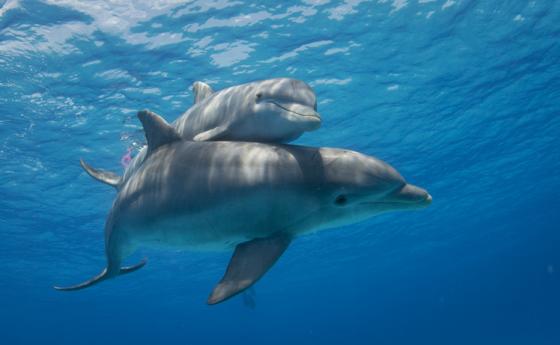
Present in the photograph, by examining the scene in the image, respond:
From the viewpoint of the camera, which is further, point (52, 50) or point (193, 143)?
point (52, 50)

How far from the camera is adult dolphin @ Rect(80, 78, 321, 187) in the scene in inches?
154

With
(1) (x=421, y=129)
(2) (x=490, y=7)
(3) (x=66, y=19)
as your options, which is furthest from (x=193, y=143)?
(1) (x=421, y=129)

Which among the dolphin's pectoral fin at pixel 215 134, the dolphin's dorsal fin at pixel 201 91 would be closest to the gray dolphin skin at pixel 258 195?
the dolphin's pectoral fin at pixel 215 134

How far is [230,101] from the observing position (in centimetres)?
445

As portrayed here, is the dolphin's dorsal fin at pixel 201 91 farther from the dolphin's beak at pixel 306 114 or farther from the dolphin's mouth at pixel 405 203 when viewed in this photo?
the dolphin's mouth at pixel 405 203

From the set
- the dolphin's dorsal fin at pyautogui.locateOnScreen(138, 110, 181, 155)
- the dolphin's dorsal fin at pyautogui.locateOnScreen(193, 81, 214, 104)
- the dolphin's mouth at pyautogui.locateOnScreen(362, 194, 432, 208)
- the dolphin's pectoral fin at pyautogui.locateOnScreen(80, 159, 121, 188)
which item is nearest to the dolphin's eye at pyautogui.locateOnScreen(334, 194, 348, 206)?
the dolphin's mouth at pyautogui.locateOnScreen(362, 194, 432, 208)

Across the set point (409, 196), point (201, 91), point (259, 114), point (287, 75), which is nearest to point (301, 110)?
point (259, 114)

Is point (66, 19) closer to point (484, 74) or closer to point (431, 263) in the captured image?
point (484, 74)

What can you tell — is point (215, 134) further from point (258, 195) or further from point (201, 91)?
point (201, 91)

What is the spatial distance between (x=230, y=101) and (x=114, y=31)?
815 centimetres

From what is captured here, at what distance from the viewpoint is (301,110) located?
3.81 meters

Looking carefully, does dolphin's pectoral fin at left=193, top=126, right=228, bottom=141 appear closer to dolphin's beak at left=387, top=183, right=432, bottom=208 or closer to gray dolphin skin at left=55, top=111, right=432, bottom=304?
gray dolphin skin at left=55, top=111, right=432, bottom=304

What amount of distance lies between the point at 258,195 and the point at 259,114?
33.0 inches

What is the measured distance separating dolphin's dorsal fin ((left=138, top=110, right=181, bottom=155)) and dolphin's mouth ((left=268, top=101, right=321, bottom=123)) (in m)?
1.22
